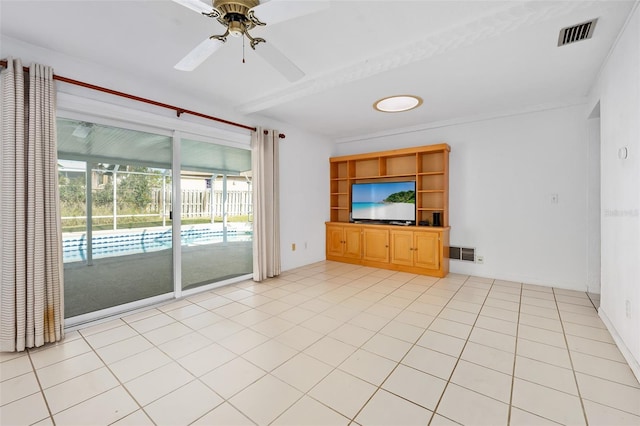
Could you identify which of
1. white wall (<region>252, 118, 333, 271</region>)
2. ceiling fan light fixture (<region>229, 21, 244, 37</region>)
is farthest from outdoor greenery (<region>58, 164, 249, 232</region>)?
ceiling fan light fixture (<region>229, 21, 244, 37</region>)

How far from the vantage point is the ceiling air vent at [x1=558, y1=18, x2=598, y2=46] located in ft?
6.89

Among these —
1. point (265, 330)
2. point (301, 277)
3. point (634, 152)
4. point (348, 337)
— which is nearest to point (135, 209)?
point (265, 330)

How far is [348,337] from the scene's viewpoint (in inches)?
95.8

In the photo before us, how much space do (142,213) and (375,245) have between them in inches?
140

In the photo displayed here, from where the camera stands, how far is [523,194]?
3975mm

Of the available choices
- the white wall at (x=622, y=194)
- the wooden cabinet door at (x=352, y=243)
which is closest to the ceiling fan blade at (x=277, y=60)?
the white wall at (x=622, y=194)

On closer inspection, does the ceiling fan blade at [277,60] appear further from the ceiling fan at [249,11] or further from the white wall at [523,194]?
the white wall at [523,194]

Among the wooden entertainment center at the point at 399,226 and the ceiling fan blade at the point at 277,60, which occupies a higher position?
the ceiling fan blade at the point at 277,60

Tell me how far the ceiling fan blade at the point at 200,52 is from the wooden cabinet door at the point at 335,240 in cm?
389

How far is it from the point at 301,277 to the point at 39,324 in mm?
2892

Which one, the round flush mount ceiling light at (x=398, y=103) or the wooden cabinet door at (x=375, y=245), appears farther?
the wooden cabinet door at (x=375, y=245)

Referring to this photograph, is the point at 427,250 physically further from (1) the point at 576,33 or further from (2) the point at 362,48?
(2) the point at 362,48

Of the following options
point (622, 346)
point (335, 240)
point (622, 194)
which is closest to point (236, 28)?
point (622, 194)

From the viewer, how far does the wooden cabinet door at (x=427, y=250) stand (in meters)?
4.28
